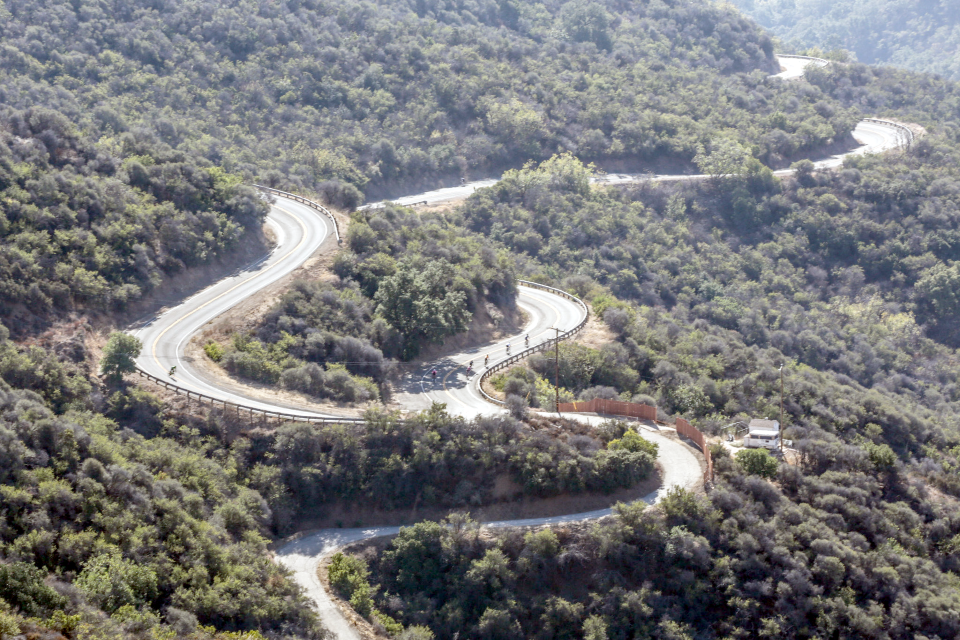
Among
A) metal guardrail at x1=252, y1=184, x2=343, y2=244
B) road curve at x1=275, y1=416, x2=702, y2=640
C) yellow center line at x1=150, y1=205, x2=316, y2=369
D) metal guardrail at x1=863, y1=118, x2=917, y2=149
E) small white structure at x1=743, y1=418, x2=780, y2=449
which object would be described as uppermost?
metal guardrail at x1=252, y1=184, x2=343, y2=244

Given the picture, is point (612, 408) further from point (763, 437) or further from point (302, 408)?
point (302, 408)

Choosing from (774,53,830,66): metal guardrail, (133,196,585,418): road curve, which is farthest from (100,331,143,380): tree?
(774,53,830,66): metal guardrail

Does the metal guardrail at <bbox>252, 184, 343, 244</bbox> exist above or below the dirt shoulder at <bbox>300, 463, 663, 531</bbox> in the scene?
above

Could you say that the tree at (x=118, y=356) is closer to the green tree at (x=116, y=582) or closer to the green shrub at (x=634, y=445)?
the green tree at (x=116, y=582)

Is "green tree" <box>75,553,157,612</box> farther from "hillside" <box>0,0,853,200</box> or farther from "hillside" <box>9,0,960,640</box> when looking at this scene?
"hillside" <box>0,0,853,200</box>

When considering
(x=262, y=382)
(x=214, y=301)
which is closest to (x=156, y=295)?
(x=214, y=301)

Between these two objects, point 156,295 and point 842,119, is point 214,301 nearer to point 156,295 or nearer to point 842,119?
point 156,295
